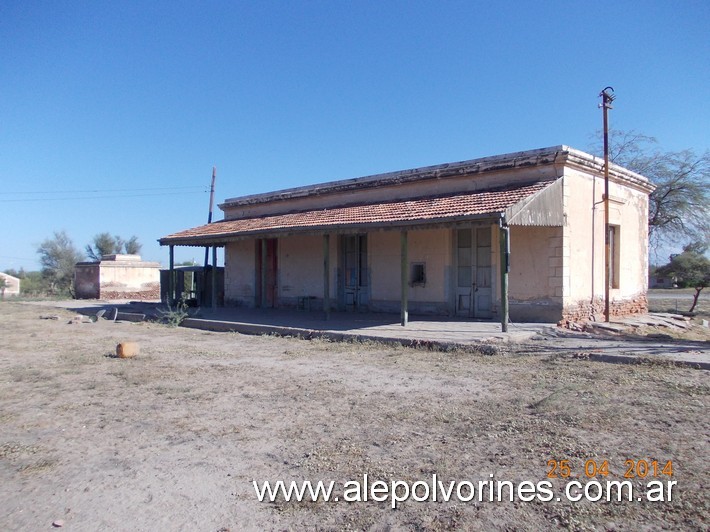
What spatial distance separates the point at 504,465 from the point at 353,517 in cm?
131

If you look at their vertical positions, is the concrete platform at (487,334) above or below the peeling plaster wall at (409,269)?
below

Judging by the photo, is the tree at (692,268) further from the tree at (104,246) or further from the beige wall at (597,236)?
the tree at (104,246)

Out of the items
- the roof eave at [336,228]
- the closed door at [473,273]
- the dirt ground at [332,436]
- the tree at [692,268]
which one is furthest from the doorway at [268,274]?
the tree at [692,268]

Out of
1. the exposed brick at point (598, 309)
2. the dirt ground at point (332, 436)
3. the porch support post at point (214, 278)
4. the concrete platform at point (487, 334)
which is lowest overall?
the dirt ground at point (332, 436)

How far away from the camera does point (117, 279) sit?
2812 cm

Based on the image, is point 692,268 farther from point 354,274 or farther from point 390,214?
point 390,214

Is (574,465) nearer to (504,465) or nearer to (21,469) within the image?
(504,465)

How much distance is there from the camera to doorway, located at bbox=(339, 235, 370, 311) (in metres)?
15.2

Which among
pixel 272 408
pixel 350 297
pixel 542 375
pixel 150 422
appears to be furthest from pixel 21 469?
pixel 350 297

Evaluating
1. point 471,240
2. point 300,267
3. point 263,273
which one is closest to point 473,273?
point 471,240

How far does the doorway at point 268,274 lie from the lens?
17.7 metres

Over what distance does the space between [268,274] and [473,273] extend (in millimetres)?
7629

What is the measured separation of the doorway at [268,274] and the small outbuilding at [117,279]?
13.1 metres

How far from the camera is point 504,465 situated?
13.0ft
